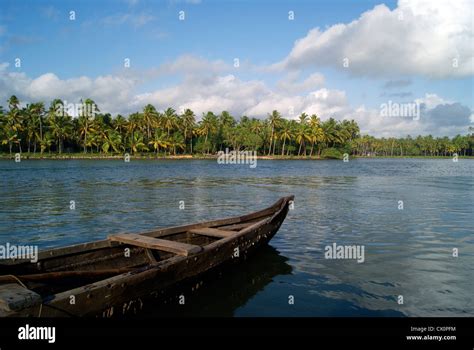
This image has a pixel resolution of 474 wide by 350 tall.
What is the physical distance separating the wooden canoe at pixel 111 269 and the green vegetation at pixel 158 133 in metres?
87.9

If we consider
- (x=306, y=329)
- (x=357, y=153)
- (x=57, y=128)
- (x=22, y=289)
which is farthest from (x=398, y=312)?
(x=357, y=153)

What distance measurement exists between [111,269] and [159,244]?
44.0 inches

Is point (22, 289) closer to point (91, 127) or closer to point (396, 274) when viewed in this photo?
point (396, 274)

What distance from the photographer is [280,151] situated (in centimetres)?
12850

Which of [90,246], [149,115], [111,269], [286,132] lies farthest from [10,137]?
[111,269]

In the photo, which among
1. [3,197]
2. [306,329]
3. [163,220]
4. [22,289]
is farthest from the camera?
[3,197]

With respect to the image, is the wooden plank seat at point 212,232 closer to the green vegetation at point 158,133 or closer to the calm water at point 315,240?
the calm water at point 315,240

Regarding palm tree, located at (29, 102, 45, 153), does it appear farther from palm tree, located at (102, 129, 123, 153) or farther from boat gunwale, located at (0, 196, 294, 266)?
boat gunwale, located at (0, 196, 294, 266)

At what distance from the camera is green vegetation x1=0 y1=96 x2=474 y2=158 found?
290 feet

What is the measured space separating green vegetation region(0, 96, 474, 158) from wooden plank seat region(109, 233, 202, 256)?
88001 mm

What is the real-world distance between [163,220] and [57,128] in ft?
264

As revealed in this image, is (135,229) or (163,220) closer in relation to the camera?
(135,229)

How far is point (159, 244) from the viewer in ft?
27.1

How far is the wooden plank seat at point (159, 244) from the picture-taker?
7795 mm
